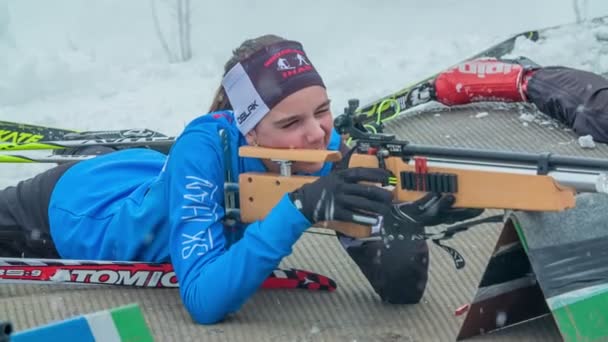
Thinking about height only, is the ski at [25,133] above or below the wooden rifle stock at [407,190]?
below

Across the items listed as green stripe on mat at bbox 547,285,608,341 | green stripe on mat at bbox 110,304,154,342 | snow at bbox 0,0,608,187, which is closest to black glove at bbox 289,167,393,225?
green stripe on mat at bbox 547,285,608,341

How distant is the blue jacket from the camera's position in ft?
9.98

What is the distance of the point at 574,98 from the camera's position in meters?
5.12

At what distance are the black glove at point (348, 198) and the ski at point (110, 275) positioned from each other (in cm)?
67

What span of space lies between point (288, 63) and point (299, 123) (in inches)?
8.0

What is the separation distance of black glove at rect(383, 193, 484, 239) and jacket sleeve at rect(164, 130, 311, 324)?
0.28 meters

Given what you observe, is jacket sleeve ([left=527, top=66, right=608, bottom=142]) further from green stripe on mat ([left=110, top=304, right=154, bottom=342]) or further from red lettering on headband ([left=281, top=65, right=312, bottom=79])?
green stripe on mat ([left=110, top=304, right=154, bottom=342])

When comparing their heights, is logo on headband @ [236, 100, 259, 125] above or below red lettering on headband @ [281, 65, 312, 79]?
below

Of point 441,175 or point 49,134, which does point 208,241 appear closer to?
point 441,175

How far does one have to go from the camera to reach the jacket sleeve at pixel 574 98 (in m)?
4.96

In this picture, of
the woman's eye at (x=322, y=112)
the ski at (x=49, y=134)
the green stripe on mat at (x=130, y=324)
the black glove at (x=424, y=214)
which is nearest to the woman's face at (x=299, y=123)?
the woman's eye at (x=322, y=112)

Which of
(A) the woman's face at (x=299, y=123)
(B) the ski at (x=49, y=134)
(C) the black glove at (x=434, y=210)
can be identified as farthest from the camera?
(B) the ski at (x=49, y=134)

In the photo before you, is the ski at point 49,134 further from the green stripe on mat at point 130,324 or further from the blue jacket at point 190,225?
the green stripe on mat at point 130,324

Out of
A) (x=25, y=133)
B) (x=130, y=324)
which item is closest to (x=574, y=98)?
(x=25, y=133)
